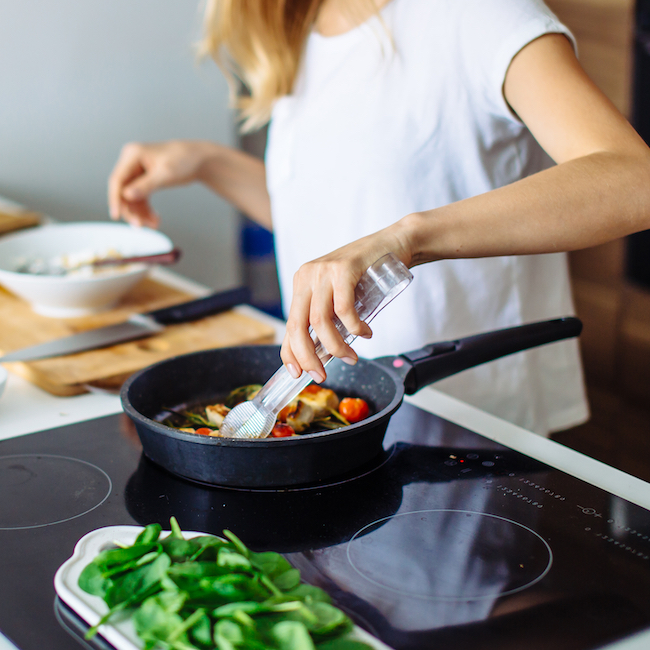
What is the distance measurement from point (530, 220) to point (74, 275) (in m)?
0.85

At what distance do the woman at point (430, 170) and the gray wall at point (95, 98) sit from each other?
2.42 ft

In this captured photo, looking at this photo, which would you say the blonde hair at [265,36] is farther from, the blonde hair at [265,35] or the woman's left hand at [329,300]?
the woman's left hand at [329,300]

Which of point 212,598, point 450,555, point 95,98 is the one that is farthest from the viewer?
point 95,98

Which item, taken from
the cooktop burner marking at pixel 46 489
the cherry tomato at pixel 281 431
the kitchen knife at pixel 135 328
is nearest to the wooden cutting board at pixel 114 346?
the kitchen knife at pixel 135 328

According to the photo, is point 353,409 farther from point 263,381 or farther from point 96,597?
point 96,597

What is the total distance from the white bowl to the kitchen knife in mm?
79

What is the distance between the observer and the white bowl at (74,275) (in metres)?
1.21

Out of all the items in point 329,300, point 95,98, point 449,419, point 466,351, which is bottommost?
point 449,419

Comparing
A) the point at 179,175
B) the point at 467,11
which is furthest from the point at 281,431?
the point at 179,175

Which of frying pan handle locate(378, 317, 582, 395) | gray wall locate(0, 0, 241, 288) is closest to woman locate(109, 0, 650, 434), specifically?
frying pan handle locate(378, 317, 582, 395)

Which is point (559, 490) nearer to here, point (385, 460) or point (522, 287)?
point (385, 460)

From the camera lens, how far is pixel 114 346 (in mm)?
1130

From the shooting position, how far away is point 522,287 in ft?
3.94

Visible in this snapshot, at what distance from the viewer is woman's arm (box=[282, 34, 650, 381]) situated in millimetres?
676
